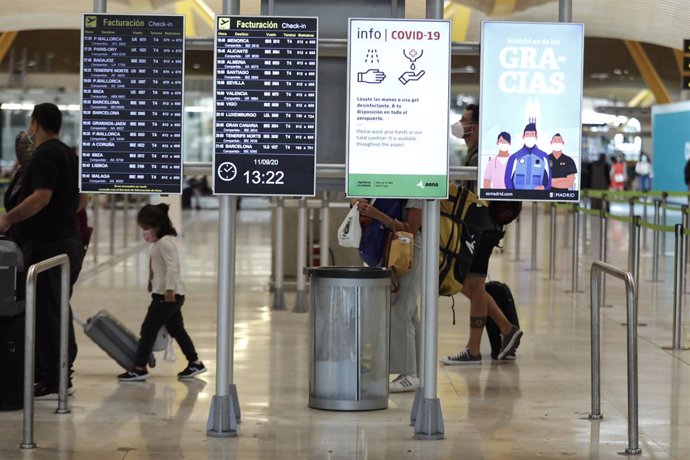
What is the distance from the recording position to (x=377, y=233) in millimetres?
7266

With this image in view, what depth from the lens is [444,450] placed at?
5.71 m

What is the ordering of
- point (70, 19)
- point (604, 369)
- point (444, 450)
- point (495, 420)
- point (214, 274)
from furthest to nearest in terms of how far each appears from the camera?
1. point (70, 19)
2. point (214, 274)
3. point (604, 369)
4. point (495, 420)
5. point (444, 450)

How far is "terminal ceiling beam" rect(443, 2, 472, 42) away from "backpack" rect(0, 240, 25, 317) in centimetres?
1861

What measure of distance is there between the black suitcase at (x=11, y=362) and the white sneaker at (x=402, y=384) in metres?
2.24

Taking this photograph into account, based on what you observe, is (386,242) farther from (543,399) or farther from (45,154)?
(45,154)

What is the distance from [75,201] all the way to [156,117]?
4.56 feet

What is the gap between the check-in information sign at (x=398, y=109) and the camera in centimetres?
572

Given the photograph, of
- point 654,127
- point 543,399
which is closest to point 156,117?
point 543,399

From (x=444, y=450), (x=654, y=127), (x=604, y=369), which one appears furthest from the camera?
(x=654, y=127)

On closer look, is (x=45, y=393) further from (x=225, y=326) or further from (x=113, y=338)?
(x=225, y=326)

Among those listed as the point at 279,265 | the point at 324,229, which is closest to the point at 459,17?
the point at 279,265

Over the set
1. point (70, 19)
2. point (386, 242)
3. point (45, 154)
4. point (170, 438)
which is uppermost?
point (70, 19)

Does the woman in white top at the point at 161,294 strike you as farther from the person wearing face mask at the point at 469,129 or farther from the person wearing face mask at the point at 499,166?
the person wearing face mask at the point at 499,166

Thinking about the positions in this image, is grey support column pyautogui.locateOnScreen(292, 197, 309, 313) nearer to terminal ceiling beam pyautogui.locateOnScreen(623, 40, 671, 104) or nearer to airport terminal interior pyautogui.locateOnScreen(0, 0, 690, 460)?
airport terminal interior pyautogui.locateOnScreen(0, 0, 690, 460)
